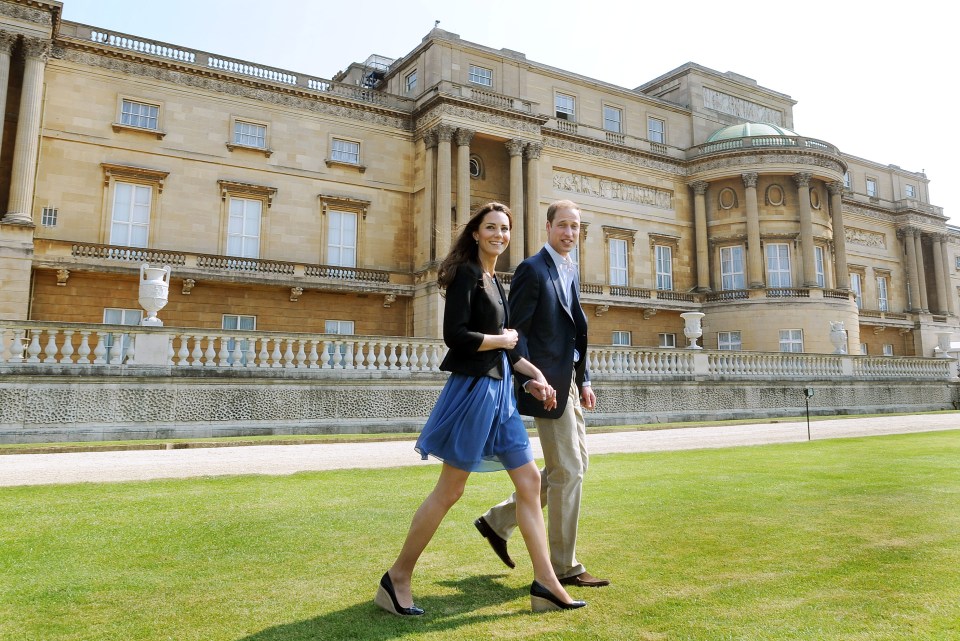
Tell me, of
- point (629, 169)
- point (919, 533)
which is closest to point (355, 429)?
point (919, 533)

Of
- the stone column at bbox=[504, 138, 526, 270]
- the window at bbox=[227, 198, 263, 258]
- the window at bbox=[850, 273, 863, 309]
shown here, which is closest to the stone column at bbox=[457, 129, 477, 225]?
the stone column at bbox=[504, 138, 526, 270]

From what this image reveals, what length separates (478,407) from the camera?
12.0ft

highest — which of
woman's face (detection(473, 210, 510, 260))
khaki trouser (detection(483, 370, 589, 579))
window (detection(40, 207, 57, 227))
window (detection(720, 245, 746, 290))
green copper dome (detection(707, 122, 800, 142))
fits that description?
green copper dome (detection(707, 122, 800, 142))

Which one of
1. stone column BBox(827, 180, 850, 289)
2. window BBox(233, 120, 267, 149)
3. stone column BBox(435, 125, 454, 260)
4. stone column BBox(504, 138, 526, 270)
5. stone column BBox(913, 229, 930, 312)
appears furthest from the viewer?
stone column BBox(913, 229, 930, 312)

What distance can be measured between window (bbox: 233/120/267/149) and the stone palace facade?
8 centimetres

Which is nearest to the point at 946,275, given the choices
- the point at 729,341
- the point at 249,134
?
the point at 729,341

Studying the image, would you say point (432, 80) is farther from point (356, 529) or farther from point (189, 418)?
point (356, 529)

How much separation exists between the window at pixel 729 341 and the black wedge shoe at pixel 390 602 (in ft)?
111

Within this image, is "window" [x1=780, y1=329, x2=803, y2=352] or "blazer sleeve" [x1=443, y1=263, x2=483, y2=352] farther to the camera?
"window" [x1=780, y1=329, x2=803, y2=352]

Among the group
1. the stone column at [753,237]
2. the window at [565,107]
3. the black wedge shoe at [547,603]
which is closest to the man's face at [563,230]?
the black wedge shoe at [547,603]

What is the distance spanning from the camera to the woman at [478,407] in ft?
11.7

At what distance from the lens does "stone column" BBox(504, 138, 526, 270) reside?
3008 cm

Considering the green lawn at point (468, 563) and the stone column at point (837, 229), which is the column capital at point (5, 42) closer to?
the green lawn at point (468, 563)

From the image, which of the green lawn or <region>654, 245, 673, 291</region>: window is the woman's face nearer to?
the green lawn
